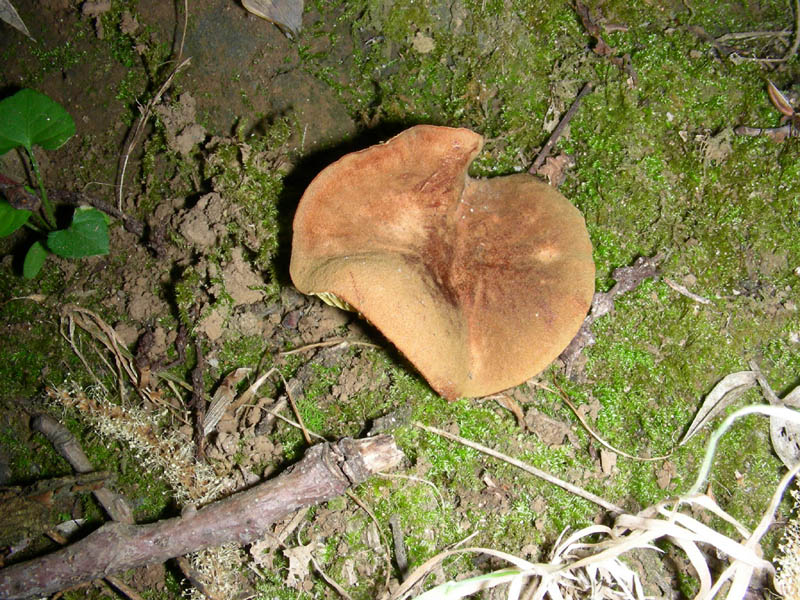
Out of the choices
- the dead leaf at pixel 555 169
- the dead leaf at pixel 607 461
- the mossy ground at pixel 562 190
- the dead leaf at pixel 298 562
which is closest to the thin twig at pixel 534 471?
the mossy ground at pixel 562 190

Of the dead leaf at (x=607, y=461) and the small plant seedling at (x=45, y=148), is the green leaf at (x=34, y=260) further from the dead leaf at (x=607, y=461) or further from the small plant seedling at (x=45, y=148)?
the dead leaf at (x=607, y=461)

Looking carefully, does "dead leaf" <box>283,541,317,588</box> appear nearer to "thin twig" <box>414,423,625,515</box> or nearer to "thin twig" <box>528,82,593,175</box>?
"thin twig" <box>414,423,625,515</box>

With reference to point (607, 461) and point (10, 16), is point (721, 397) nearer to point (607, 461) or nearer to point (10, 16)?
point (607, 461)

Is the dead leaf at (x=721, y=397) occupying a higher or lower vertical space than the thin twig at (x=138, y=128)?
lower

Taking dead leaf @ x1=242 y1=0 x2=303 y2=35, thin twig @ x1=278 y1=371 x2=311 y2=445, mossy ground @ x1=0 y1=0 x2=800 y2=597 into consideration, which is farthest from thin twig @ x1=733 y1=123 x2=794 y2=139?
thin twig @ x1=278 y1=371 x2=311 y2=445

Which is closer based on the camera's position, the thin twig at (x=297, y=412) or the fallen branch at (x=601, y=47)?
the thin twig at (x=297, y=412)

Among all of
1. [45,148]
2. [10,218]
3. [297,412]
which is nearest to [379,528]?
[297,412]

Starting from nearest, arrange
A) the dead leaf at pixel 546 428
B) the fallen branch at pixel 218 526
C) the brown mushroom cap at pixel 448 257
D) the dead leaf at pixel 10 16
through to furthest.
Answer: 1. the brown mushroom cap at pixel 448 257
2. the fallen branch at pixel 218 526
3. the dead leaf at pixel 546 428
4. the dead leaf at pixel 10 16
